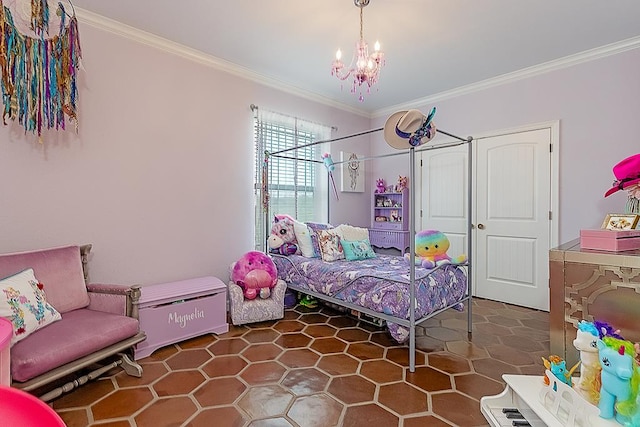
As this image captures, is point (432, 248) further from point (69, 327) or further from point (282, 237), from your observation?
point (69, 327)

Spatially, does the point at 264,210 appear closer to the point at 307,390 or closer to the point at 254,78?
the point at 254,78

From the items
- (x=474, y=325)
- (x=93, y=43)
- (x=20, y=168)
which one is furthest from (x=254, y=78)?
(x=474, y=325)

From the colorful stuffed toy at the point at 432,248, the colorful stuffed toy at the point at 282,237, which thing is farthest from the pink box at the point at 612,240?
the colorful stuffed toy at the point at 282,237

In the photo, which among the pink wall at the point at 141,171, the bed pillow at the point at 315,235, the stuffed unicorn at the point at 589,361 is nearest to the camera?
the stuffed unicorn at the point at 589,361

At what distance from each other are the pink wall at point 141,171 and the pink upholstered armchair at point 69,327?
30 centimetres

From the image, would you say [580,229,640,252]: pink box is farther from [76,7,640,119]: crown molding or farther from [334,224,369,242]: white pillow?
[76,7,640,119]: crown molding

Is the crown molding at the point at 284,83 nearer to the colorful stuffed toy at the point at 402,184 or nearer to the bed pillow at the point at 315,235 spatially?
the colorful stuffed toy at the point at 402,184

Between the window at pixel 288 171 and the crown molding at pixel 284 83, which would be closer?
the crown molding at pixel 284 83

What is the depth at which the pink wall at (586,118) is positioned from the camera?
2.93 m

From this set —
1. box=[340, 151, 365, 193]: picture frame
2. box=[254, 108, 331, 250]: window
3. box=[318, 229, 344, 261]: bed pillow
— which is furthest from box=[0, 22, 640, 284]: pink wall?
box=[340, 151, 365, 193]: picture frame

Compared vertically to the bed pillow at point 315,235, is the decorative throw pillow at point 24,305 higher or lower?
lower

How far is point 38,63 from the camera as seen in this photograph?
2.17 metres

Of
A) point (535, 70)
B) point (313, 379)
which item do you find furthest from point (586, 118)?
point (313, 379)

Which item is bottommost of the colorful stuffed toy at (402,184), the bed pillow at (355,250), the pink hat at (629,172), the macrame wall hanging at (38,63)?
the bed pillow at (355,250)
